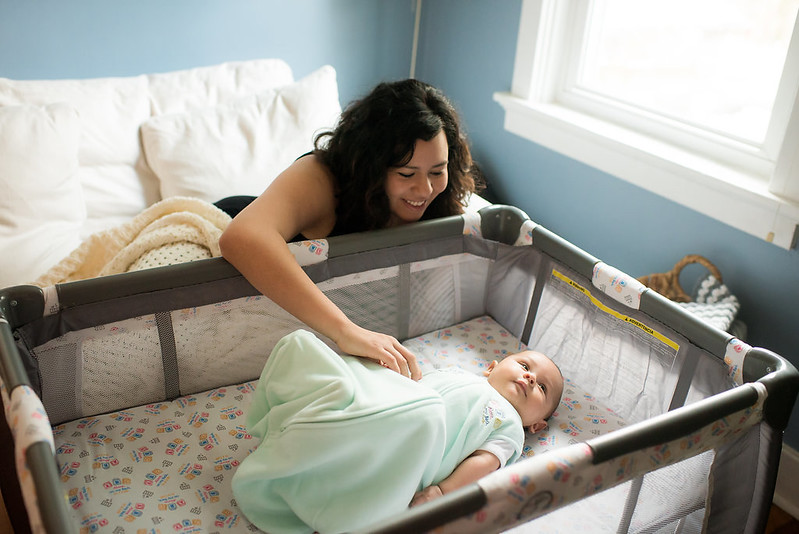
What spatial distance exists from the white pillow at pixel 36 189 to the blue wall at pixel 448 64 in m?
0.34

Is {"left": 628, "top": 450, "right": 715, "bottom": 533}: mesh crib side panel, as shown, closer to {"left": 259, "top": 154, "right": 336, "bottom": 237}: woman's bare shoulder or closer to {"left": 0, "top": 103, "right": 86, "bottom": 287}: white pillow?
{"left": 259, "top": 154, "right": 336, "bottom": 237}: woman's bare shoulder

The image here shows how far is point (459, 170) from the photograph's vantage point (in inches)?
60.8

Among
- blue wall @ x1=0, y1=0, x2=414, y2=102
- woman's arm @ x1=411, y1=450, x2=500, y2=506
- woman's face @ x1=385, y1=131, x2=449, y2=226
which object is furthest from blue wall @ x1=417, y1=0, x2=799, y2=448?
woman's arm @ x1=411, y1=450, x2=500, y2=506

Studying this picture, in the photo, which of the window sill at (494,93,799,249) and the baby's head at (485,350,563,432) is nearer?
the baby's head at (485,350,563,432)

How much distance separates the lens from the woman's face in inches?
53.3

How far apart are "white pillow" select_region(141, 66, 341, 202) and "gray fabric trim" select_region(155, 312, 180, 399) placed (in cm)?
65

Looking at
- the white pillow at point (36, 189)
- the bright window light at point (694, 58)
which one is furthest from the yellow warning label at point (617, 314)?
the white pillow at point (36, 189)

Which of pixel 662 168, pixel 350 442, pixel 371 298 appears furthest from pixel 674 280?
pixel 350 442

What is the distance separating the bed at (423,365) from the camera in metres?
0.88

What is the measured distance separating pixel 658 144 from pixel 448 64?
3.14 feet

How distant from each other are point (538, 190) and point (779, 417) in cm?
121

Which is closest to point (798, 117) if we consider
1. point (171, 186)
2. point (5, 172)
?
point (171, 186)

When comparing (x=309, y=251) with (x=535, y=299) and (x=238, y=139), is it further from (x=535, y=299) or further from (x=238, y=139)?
(x=238, y=139)

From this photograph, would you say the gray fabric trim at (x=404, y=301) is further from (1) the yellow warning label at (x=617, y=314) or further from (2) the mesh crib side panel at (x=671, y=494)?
(2) the mesh crib side panel at (x=671, y=494)
